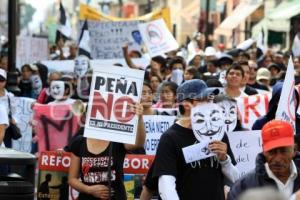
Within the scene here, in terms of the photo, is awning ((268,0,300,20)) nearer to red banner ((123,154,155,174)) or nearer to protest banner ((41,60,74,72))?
protest banner ((41,60,74,72))

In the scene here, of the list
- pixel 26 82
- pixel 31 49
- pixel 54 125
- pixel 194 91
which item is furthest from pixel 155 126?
pixel 31 49

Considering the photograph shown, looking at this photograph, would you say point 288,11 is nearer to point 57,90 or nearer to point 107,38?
point 107,38

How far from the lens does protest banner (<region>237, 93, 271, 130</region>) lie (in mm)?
11562

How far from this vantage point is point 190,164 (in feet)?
23.0

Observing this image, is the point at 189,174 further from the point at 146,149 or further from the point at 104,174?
the point at 146,149

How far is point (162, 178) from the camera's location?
6.93m

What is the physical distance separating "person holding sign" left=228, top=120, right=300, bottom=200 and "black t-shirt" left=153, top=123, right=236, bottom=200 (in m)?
1.09

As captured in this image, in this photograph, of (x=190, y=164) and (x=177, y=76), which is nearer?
(x=190, y=164)

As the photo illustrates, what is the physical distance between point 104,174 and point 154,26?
42.3ft

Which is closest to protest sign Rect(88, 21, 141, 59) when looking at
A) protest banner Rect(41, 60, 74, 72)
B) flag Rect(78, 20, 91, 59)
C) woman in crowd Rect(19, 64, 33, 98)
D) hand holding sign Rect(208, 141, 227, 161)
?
flag Rect(78, 20, 91, 59)

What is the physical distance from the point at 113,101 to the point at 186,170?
903 mm

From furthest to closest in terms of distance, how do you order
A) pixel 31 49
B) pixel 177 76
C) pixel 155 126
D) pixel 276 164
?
pixel 31 49, pixel 177 76, pixel 155 126, pixel 276 164

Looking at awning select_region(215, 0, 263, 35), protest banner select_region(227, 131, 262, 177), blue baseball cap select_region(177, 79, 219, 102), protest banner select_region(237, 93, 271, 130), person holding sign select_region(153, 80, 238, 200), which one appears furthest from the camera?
awning select_region(215, 0, 263, 35)

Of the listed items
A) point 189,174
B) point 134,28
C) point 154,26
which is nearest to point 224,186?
point 189,174
